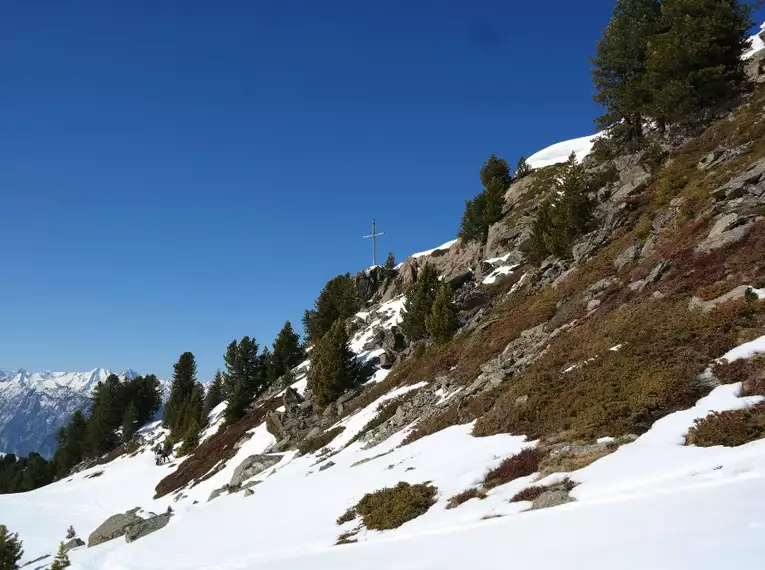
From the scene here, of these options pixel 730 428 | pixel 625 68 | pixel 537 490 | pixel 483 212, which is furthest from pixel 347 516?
pixel 483 212

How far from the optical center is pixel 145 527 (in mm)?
21469

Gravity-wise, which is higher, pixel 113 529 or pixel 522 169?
pixel 522 169

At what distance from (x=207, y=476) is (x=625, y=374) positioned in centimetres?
4014

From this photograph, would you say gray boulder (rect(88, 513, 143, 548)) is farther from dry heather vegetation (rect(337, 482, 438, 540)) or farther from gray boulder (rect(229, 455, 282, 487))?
dry heather vegetation (rect(337, 482, 438, 540))

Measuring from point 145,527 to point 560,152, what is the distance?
262 feet

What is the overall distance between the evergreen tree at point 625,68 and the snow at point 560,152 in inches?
1080

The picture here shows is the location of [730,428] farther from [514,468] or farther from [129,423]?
Answer: [129,423]

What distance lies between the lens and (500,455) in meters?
12.9

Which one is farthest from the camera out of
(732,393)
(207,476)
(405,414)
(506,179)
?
(506,179)

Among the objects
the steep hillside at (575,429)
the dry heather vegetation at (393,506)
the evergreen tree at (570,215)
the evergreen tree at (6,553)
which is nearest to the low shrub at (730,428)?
the steep hillside at (575,429)

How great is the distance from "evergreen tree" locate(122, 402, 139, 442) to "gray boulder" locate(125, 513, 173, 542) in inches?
3051

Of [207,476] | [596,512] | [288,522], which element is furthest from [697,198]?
[207,476]

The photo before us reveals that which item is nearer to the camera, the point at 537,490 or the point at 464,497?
the point at 537,490

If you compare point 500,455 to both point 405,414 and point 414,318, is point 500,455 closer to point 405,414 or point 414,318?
point 405,414
